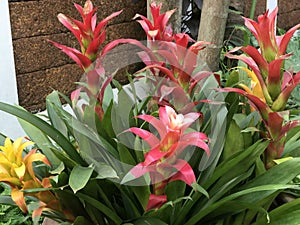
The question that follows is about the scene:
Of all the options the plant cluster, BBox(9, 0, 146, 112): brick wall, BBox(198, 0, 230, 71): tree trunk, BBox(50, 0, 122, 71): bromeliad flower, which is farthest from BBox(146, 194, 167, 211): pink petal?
BBox(9, 0, 146, 112): brick wall

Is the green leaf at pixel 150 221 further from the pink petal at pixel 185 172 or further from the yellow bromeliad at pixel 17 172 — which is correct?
the yellow bromeliad at pixel 17 172

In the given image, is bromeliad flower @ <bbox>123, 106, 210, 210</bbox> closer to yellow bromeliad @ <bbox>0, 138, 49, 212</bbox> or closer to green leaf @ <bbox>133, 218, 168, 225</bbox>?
green leaf @ <bbox>133, 218, 168, 225</bbox>

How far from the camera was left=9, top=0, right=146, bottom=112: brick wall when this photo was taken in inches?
100

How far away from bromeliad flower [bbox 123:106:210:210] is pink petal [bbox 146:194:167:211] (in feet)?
0.15

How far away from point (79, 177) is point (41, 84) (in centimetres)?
170

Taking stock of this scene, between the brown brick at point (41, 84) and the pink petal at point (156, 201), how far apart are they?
5.22 feet

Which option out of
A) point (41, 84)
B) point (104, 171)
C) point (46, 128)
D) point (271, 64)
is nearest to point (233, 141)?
point (271, 64)

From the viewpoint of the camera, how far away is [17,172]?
1117 mm

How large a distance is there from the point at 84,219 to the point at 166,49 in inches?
17.9

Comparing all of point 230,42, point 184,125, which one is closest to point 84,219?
point 184,125

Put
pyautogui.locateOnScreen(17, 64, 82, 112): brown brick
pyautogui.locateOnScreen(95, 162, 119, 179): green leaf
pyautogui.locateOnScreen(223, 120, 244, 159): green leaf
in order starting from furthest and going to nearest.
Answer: pyautogui.locateOnScreen(17, 64, 82, 112): brown brick < pyautogui.locateOnScreen(223, 120, 244, 159): green leaf < pyautogui.locateOnScreen(95, 162, 119, 179): green leaf

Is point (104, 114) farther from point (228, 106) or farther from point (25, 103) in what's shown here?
point (25, 103)

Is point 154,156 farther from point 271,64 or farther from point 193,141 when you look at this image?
point 271,64

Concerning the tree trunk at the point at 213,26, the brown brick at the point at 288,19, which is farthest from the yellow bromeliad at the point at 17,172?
the brown brick at the point at 288,19
